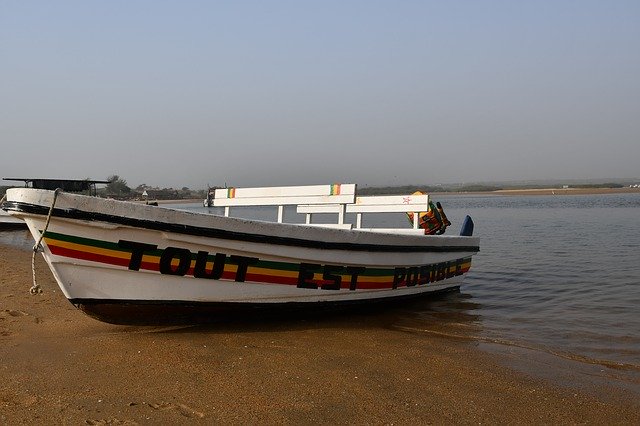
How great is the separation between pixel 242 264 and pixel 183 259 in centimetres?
58

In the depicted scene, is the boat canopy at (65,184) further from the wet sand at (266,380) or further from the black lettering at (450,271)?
the black lettering at (450,271)

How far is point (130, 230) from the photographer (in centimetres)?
465

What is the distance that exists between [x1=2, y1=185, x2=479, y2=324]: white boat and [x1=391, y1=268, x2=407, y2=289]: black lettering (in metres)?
0.39

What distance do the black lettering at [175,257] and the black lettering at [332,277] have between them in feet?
5.11

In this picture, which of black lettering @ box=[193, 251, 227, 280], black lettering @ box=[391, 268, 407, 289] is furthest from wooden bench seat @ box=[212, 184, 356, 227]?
black lettering @ box=[193, 251, 227, 280]

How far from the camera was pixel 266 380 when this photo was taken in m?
3.98

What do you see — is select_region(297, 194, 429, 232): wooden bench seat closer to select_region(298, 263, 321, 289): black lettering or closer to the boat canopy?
select_region(298, 263, 321, 289): black lettering

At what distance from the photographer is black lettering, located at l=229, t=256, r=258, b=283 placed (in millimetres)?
5173

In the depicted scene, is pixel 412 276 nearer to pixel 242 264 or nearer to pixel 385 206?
pixel 385 206

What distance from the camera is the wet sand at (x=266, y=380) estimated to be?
3.40m

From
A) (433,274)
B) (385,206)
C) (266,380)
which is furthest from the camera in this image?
(385,206)

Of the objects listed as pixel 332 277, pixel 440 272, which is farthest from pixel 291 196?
pixel 440 272

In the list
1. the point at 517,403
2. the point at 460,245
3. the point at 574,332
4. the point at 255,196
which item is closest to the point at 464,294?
the point at 460,245

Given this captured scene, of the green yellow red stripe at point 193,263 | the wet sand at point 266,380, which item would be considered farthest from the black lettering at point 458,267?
the wet sand at point 266,380
